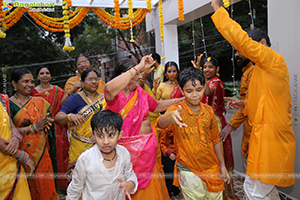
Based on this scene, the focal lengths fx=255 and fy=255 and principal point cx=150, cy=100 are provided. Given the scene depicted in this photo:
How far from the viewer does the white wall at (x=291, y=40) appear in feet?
9.16

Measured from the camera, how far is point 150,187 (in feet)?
7.55

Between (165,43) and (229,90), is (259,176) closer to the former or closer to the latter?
(229,90)

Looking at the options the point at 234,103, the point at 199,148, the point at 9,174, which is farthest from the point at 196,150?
the point at 9,174

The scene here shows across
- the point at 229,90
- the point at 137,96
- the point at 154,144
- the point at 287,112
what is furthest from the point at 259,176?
the point at 229,90

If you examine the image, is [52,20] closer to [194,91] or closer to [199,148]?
[194,91]

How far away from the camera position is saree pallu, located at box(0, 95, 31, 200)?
2301 millimetres

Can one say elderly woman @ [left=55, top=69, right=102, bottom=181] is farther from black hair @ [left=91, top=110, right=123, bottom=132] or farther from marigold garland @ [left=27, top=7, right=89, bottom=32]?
marigold garland @ [left=27, top=7, right=89, bottom=32]

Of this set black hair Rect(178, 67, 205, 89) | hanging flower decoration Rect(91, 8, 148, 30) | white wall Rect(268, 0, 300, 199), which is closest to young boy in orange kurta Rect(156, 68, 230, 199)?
black hair Rect(178, 67, 205, 89)

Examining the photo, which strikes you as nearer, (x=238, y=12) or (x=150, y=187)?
(x=150, y=187)

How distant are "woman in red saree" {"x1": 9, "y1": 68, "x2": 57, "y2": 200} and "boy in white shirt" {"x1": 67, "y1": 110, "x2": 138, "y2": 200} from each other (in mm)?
1270

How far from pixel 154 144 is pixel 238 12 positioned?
420 centimetres

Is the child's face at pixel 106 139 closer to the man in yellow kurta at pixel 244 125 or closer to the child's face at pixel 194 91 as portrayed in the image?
the child's face at pixel 194 91

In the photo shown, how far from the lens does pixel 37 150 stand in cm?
296

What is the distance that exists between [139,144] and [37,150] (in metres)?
1.41
